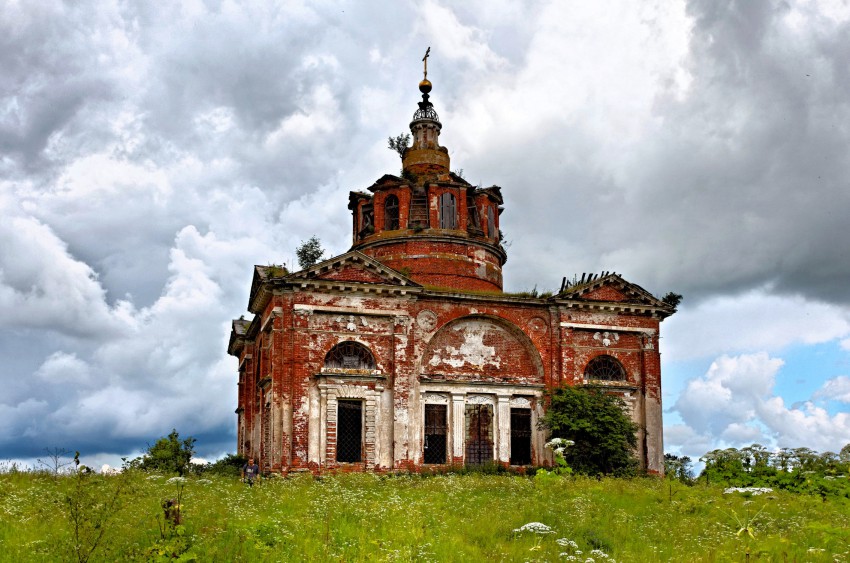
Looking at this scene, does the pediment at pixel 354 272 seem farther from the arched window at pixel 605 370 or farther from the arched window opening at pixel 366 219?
the arched window at pixel 605 370

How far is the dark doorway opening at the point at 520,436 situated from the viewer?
29.1 meters

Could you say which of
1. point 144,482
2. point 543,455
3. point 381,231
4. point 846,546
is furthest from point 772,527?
point 381,231

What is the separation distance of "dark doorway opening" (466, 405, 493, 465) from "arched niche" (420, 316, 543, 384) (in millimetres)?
1128

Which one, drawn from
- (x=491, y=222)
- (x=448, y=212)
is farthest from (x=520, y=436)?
(x=491, y=222)

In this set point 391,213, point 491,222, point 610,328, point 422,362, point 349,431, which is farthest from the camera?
point 491,222

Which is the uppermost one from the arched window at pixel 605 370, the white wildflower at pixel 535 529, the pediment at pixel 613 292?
the pediment at pixel 613 292

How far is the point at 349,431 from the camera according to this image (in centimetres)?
2752

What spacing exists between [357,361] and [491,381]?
186 inches

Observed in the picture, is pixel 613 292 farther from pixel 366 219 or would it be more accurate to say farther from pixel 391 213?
pixel 366 219

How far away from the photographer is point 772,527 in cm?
1490

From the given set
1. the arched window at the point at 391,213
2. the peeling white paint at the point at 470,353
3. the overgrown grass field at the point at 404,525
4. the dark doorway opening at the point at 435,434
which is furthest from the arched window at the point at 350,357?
the overgrown grass field at the point at 404,525

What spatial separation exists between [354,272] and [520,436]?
8.12m

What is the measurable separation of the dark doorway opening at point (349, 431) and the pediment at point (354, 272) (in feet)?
13.1

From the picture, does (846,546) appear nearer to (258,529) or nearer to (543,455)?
(258,529)
